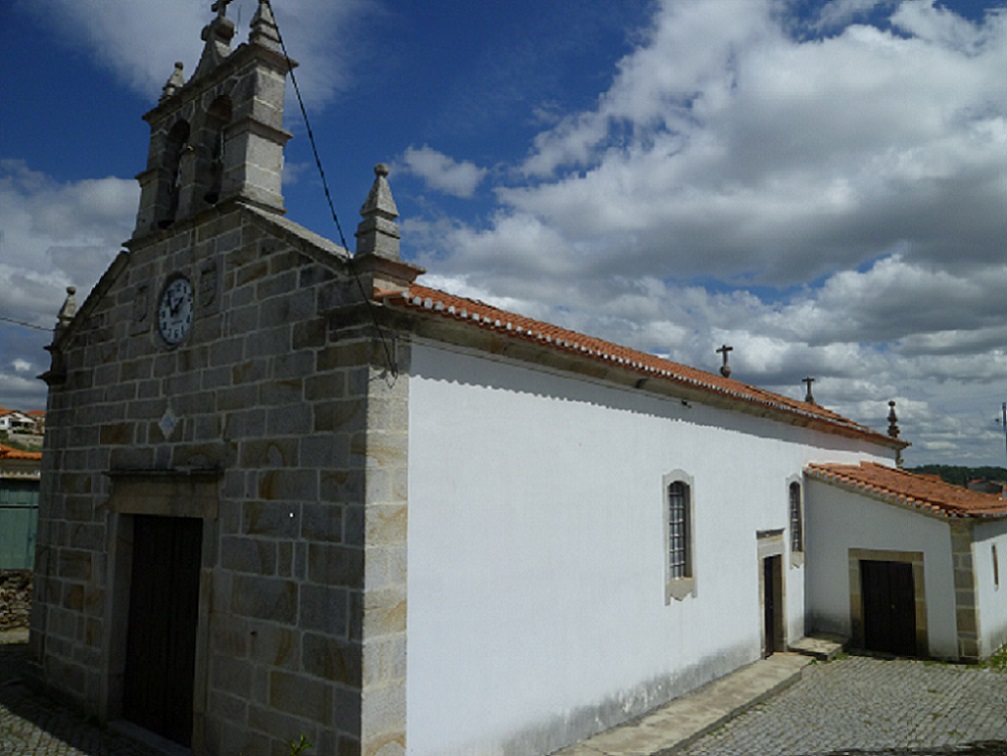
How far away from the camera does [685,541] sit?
9859 mm

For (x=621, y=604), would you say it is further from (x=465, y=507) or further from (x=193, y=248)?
(x=193, y=248)

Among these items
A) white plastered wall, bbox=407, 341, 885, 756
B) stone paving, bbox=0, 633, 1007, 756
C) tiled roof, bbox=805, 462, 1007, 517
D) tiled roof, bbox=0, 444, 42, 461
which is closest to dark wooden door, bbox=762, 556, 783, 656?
stone paving, bbox=0, 633, 1007, 756

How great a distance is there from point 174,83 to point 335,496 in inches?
246

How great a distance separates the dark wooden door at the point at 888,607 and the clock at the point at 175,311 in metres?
12.2

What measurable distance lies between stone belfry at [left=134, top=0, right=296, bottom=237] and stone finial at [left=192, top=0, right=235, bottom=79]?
12 mm

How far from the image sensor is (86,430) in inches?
354

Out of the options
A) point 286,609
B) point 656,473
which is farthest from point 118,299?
point 656,473

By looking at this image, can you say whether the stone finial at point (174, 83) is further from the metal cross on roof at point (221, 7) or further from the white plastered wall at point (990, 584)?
the white plastered wall at point (990, 584)

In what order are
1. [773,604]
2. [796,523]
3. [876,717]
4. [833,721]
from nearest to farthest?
[833,721] → [876,717] → [773,604] → [796,523]

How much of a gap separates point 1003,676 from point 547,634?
8.47 m

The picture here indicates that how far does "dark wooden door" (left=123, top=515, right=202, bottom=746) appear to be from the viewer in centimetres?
735

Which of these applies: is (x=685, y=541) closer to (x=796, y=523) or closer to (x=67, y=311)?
(x=796, y=523)

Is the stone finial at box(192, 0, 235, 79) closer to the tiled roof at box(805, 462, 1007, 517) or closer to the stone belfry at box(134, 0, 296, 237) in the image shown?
the stone belfry at box(134, 0, 296, 237)

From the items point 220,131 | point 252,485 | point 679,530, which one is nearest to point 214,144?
point 220,131
